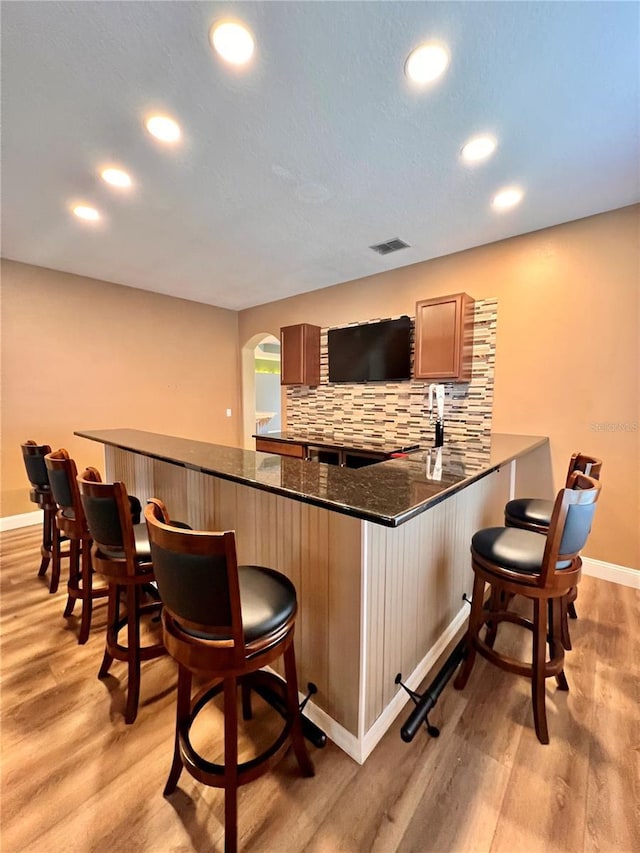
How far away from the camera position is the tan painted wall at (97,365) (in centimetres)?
372

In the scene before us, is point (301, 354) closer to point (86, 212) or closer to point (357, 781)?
point (86, 212)

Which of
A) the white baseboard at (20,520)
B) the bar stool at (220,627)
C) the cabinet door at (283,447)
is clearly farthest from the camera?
the cabinet door at (283,447)

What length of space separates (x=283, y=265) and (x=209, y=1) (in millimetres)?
2557

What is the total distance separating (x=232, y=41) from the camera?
1.37m

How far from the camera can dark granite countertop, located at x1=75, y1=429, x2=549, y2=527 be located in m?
1.07

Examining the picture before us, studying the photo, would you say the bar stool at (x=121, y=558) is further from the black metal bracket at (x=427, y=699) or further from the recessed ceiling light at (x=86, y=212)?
the recessed ceiling light at (x=86, y=212)

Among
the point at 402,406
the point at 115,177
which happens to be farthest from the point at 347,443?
the point at 115,177

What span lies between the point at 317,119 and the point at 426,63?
1.81ft

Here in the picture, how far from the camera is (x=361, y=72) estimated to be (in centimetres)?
151

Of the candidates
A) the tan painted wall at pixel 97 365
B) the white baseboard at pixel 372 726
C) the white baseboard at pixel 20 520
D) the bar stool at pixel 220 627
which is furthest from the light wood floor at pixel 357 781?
the tan painted wall at pixel 97 365

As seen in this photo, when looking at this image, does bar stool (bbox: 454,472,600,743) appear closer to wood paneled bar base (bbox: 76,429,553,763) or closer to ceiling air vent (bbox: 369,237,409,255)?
wood paneled bar base (bbox: 76,429,553,763)

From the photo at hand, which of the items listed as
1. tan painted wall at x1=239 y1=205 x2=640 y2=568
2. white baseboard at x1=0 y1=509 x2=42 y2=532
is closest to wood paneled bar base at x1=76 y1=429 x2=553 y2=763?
tan painted wall at x1=239 y1=205 x2=640 y2=568

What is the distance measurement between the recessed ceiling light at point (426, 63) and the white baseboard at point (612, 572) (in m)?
3.36

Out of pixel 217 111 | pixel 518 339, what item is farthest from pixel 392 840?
pixel 518 339
